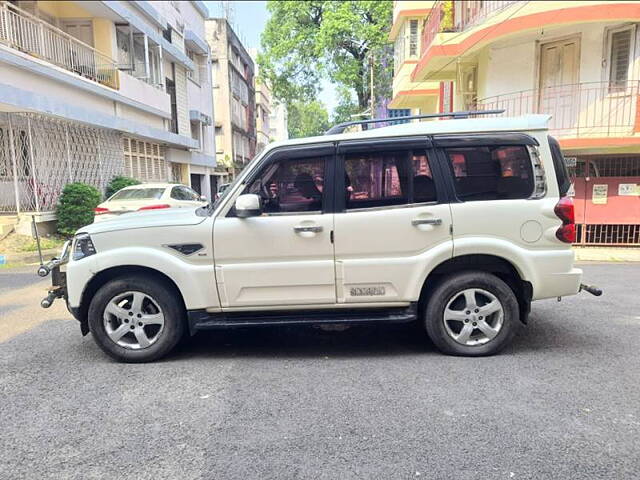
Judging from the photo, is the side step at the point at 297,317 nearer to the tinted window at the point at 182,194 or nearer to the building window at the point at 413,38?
the tinted window at the point at 182,194

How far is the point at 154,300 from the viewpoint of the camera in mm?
4199

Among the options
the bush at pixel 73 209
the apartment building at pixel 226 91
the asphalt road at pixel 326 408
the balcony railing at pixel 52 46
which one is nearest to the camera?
the asphalt road at pixel 326 408

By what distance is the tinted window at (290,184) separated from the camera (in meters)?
4.27

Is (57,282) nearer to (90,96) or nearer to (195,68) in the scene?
(90,96)

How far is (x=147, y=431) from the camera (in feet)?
10.2

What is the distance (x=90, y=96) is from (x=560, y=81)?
552 inches

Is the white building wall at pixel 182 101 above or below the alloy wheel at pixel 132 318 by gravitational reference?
above

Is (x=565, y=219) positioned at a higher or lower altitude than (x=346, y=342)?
higher

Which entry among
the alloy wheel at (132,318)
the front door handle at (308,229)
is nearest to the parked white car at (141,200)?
the alloy wheel at (132,318)

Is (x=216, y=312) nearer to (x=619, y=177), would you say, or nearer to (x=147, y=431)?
(x=147, y=431)

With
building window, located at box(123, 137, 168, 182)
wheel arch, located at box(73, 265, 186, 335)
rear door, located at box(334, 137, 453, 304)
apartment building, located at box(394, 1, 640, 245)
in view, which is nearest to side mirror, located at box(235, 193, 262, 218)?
rear door, located at box(334, 137, 453, 304)

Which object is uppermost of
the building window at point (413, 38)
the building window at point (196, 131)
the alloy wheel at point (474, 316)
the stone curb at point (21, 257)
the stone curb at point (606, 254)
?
the building window at point (413, 38)

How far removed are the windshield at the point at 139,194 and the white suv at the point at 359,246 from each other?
27.0 feet

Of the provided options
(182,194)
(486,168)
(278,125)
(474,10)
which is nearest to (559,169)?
(486,168)
